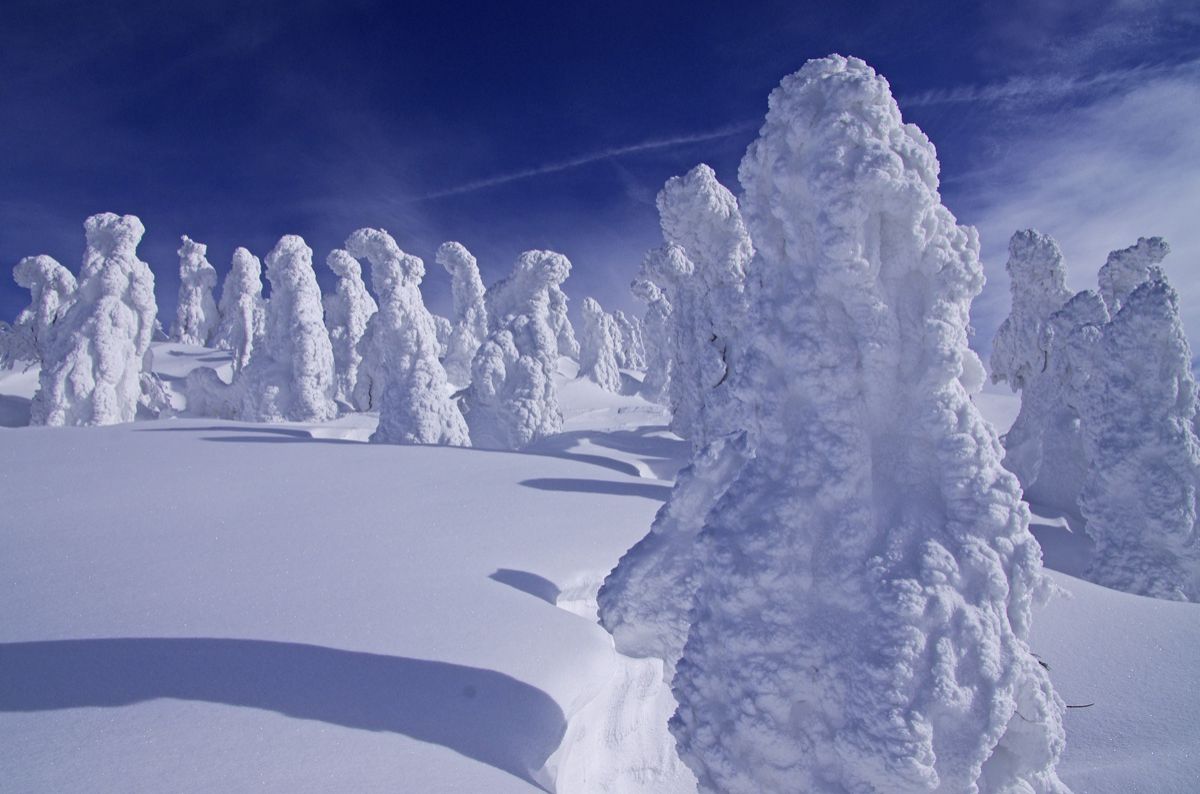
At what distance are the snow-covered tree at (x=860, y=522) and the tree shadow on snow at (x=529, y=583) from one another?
6.85 ft

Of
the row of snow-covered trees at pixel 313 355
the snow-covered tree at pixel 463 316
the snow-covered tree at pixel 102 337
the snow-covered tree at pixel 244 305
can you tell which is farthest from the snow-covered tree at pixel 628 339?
the snow-covered tree at pixel 102 337

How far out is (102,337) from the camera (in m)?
13.9

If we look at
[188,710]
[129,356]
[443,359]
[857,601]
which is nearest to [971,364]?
[857,601]

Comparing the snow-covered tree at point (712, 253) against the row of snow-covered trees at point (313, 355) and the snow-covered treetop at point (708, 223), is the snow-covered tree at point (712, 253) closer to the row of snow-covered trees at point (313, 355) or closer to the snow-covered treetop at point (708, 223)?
the snow-covered treetop at point (708, 223)

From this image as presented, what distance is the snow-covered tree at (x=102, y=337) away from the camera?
13.7 metres

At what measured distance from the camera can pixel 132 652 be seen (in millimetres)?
3256

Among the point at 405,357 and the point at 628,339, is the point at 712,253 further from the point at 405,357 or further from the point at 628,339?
the point at 628,339

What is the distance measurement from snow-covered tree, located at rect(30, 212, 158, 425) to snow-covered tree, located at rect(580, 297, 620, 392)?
2027 centimetres

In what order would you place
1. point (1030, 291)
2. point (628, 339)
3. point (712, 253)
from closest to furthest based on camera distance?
1. point (712, 253)
2. point (1030, 291)
3. point (628, 339)

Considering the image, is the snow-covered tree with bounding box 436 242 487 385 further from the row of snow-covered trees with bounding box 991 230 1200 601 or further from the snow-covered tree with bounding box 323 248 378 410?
the row of snow-covered trees with bounding box 991 230 1200 601

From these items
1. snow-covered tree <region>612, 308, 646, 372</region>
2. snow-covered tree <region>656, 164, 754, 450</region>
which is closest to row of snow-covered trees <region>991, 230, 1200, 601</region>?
snow-covered tree <region>656, 164, 754, 450</region>

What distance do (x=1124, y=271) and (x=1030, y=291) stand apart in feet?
5.76

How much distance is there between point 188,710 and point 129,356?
580 inches

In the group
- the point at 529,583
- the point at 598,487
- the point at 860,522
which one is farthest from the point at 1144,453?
the point at 529,583
